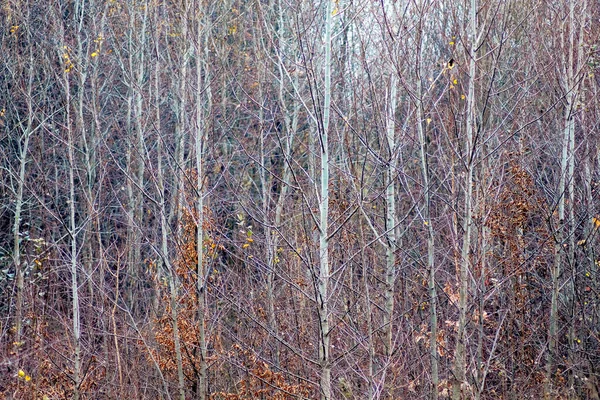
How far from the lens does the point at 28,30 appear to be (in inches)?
450

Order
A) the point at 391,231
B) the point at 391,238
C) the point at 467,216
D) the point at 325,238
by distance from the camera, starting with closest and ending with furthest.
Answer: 1. the point at 325,238
2. the point at 467,216
3. the point at 391,231
4. the point at 391,238

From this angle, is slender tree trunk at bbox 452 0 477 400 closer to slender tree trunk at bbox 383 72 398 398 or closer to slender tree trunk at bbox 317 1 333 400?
slender tree trunk at bbox 383 72 398 398

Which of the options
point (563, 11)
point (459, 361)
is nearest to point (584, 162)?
point (563, 11)

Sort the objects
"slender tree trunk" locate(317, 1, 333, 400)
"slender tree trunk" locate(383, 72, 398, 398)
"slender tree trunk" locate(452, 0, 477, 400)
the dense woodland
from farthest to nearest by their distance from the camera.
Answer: "slender tree trunk" locate(383, 72, 398, 398), the dense woodland, "slender tree trunk" locate(452, 0, 477, 400), "slender tree trunk" locate(317, 1, 333, 400)

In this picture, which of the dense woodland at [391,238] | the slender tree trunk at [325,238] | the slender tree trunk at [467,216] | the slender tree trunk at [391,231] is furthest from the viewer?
the slender tree trunk at [391,231]

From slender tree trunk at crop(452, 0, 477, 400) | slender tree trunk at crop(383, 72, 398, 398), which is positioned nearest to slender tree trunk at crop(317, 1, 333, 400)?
slender tree trunk at crop(452, 0, 477, 400)

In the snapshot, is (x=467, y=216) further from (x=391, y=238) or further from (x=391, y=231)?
(x=391, y=238)

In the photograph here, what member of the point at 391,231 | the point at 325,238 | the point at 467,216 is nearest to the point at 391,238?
the point at 391,231

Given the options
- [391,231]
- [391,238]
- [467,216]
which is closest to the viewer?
[467,216]

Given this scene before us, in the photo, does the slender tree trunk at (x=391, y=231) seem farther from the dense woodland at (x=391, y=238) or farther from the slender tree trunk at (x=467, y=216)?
the slender tree trunk at (x=467, y=216)

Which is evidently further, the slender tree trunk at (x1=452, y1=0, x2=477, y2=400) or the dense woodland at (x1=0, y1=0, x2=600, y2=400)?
the dense woodland at (x1=0, y1=0, x2=600, y2=400)

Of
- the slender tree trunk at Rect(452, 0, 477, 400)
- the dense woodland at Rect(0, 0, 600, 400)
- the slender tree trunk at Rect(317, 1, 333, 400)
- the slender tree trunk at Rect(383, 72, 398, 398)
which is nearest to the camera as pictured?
the slender tree trunk at Rect(317, 1, 333, 400)

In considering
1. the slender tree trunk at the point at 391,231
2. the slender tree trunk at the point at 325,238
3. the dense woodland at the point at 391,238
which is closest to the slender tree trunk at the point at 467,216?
the dense woodland at the point at 391,238

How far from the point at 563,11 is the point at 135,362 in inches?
276
